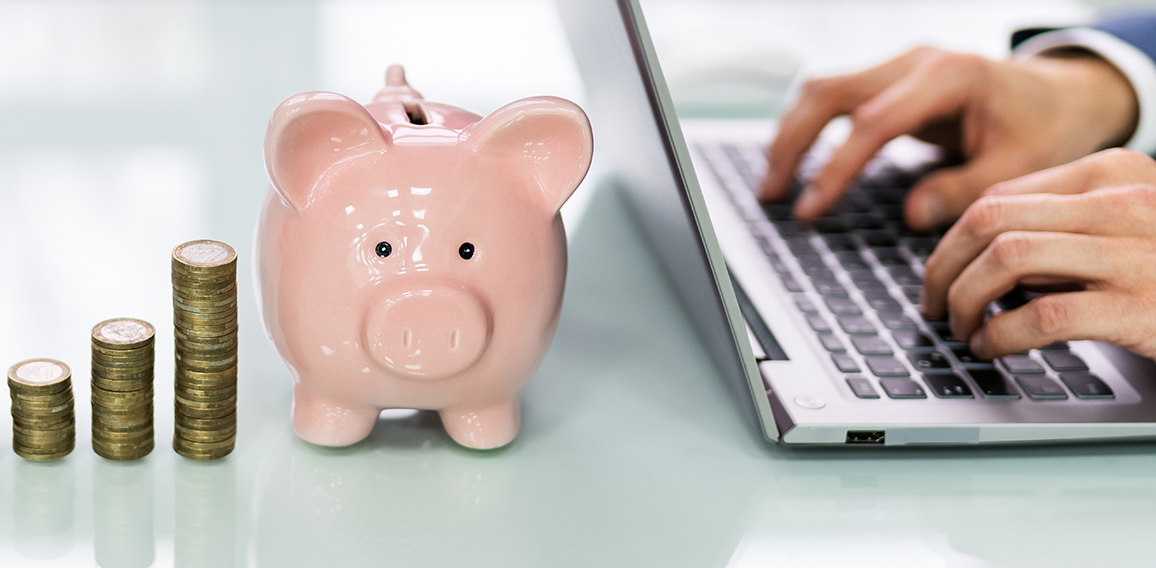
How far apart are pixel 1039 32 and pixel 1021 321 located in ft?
1.97

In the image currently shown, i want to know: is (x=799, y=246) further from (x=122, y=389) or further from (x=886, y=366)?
(x=122, y=389)

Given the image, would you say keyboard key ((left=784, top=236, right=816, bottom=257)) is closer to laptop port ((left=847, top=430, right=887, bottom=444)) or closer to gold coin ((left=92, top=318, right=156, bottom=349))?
laptop port ((left=847, top=430, right=887, bottom=444))

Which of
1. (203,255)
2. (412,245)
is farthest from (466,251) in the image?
(203,255)

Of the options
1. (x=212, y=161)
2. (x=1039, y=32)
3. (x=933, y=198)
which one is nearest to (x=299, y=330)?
(x=212, y=161)

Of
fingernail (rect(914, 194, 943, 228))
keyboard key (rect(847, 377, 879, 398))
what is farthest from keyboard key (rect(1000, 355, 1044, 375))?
fingernail (rect(914, 194, 943, 228))

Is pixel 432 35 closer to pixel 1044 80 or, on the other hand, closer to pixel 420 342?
pixel 1044 80

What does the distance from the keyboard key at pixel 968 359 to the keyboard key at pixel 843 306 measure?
69mm

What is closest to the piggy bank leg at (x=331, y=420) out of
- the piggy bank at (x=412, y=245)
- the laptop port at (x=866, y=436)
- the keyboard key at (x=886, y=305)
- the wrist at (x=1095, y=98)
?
the piggy bank at (x=412, y=245)

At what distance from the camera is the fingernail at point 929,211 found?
2.80 feet

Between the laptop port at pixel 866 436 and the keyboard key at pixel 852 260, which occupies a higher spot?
the keyboard key at pixel 852 260

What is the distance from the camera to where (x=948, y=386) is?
60cm

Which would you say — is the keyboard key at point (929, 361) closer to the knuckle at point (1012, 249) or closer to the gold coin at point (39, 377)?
the knuckle at point (1012, 249)

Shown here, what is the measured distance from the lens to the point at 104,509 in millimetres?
499

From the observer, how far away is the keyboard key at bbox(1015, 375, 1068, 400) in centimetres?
60
